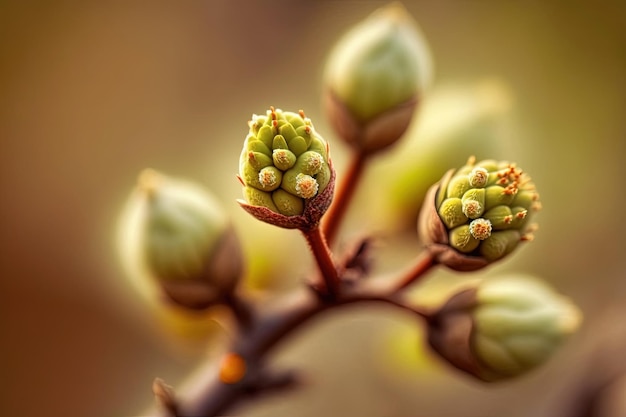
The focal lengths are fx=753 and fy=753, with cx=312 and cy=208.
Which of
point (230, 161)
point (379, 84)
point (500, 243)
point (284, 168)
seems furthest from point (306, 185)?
point (230, 161)

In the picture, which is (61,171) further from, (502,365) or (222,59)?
(502,365)

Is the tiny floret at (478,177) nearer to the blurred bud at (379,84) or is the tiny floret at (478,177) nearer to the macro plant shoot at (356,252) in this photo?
the macro plant shoot at (356,252)

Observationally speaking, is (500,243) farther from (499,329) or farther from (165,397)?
(165,397)

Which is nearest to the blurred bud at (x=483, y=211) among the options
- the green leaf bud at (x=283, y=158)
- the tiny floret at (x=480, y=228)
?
the tiny floret at (x=480, y=228)

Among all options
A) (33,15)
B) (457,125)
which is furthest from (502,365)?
(33,15)

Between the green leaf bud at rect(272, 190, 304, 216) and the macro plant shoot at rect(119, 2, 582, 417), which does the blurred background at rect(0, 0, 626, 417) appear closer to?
the macro plant shoot at rect(119, 2, 582, 417)

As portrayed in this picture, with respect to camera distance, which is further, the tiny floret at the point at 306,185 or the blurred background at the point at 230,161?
the blurred background at the point at 230,161

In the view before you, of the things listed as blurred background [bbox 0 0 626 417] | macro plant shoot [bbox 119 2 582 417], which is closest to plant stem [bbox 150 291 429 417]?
macro plant shoot [bbox 119 2 582 417]

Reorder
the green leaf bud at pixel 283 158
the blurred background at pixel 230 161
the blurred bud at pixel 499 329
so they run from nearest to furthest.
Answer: the green leaf bud at pixel 283 158, the blurred bud at pixel 499 329, the blurred background at pixel 230 161
